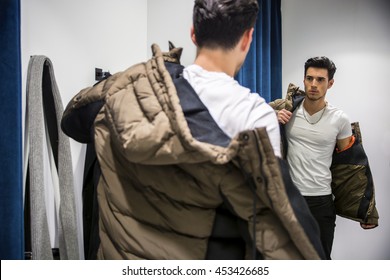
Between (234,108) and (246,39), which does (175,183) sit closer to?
(234,108)

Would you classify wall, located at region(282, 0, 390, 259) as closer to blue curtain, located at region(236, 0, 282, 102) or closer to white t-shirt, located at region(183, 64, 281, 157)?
blue curtain, located at region(236, 0, 282, 102)

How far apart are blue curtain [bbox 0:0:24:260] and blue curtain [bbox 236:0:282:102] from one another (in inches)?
50.5

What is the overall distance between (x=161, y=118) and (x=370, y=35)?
2185 mm

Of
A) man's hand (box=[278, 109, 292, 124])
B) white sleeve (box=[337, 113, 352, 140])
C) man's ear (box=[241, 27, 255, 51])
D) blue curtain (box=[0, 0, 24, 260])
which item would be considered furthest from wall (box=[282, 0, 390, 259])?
blue curtain (box=[0, 0, 24, 260])

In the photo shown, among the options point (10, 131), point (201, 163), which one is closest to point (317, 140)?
point (201, 163)

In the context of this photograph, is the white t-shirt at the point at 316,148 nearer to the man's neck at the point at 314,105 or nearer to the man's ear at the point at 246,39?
the man's neck at the point at 314,105

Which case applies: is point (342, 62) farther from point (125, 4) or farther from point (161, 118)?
point (161, 118)

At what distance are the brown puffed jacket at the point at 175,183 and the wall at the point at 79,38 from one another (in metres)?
0.68

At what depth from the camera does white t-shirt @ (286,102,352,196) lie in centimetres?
170

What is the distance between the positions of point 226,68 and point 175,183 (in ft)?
0.95

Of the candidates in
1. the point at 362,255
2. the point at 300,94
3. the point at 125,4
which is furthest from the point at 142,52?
the point at 362,255

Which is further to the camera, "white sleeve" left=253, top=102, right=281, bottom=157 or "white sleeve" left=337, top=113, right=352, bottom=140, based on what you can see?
"white sleeve" left=337, top=113, right=352, bottom=140

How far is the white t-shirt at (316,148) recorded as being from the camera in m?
1.70

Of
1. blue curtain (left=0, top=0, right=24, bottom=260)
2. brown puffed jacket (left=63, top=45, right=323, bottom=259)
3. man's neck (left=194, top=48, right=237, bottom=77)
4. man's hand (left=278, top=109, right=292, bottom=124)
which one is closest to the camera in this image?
brown puffed jacket (left=63, top=45, right=323, bottom=259)
